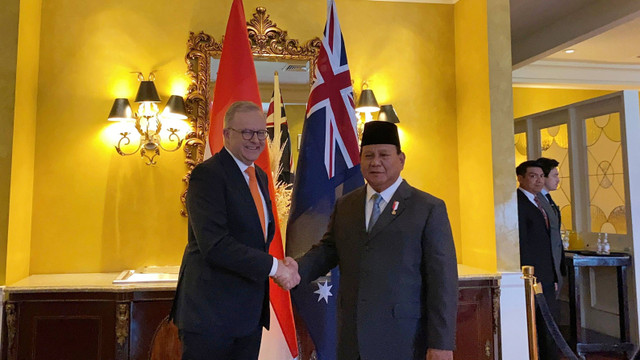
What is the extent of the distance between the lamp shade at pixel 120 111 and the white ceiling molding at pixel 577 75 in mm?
4996

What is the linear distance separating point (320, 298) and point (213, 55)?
193 centimetres

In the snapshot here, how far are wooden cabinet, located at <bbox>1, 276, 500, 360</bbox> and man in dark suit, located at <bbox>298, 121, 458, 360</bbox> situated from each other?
5.06ft

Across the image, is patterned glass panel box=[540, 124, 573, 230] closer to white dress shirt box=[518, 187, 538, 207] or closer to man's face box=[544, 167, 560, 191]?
man's face box=[544, 167, 560, 191]

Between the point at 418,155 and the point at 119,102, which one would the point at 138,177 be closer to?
the point at 119,102

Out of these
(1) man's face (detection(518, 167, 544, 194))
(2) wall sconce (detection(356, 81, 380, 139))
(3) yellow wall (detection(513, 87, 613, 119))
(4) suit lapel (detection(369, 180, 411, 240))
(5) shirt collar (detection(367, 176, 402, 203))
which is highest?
(3) yellow wall (detection(513, 87, 613, 119))

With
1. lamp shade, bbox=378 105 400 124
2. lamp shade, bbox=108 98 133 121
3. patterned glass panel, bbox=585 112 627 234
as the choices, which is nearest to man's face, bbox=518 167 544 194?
lamp shade, bbox=378 105 400 124

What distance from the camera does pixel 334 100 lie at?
2.97 metres

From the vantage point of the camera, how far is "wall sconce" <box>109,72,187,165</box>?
3.30 m

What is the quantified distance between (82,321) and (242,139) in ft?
5.97

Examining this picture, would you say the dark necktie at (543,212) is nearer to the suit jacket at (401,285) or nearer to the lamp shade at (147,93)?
the suit jacket at (401,285)

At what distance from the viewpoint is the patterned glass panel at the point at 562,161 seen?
5715 millimetres

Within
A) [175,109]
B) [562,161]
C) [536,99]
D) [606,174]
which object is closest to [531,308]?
[175,109]

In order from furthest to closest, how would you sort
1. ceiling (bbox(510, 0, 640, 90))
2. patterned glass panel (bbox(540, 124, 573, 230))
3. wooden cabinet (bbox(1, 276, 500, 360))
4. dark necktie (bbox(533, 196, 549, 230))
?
patterned glass panel (bbox(540, 124, 573, 230)) < ceiling (bbox(510, 0, 640, 90)) < dark necktie (bbox(533, 196, 549, 230)) < wooden cabinet (bbox(1, 276, 500, 360))

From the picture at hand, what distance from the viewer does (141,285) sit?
292 cm
